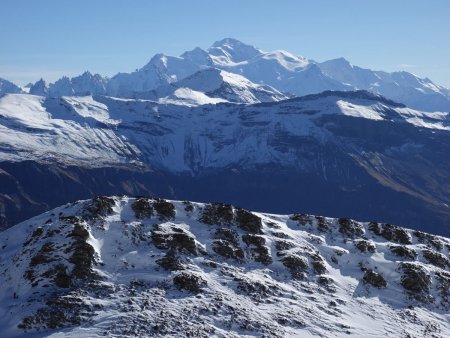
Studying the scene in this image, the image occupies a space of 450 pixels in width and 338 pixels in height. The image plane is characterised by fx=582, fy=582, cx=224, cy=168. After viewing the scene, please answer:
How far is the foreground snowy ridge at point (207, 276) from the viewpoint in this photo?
1751 inches

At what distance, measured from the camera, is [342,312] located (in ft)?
172

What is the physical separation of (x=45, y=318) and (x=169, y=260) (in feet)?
45.8

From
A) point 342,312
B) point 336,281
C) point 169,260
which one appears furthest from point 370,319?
point 169,260

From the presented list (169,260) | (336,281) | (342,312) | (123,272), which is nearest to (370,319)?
(342,312)

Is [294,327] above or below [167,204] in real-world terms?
below

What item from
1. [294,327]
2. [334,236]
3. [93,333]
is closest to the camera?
[93,333]

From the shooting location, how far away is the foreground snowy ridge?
44469mm

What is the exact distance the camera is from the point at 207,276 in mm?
53094

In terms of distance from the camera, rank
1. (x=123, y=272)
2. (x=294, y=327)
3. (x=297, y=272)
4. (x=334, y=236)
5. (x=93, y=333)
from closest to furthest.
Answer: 1. (x=93, y=333)
2. (x=294, y=327)
3. (x=123, y=272)
4. (x=297, y=272)
5. (x=334, y=236)

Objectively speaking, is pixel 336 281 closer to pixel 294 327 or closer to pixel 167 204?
pixel 294 327

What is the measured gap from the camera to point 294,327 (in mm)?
47469

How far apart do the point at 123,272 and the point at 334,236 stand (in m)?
29.7

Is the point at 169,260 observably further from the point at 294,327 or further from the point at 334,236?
the point at 334,236

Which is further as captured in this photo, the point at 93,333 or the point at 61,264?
the point at 61,264
